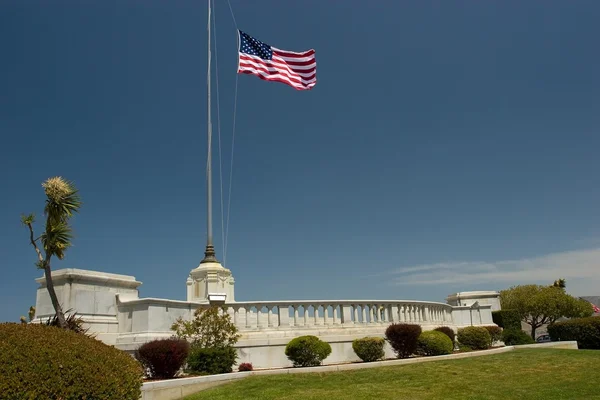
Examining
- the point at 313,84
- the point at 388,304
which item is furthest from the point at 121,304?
the point at 313,84

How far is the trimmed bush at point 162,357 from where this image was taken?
14.3 metres

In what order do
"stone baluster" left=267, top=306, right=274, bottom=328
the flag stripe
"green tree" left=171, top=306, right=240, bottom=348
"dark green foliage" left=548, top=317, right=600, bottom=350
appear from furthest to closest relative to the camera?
"dark green foliage" left=548, top=317, right=600, bottom=350 → the flag stripe → "stone baluster" left=267, top=306, right=274, bottom=328 → "green tree" left=171, top=306, right=240, bottom=348

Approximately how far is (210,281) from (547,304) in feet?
154

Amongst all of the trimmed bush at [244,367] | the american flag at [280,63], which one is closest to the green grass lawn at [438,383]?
the trimmed bush at [244,367]

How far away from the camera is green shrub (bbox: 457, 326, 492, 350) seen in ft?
74.5

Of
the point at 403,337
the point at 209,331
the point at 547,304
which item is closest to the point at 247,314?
the point at 209,331

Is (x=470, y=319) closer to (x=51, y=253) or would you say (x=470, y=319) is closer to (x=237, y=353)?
(x=237, y=353)

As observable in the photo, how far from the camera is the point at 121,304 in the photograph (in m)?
17.9

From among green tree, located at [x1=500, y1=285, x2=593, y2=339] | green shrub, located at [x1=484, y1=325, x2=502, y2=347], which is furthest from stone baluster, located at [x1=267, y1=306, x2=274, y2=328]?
green tree, located at [x1=500, y1=285, x2=593, y2=339]

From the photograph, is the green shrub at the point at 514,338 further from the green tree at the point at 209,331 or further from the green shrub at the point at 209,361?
the green shrub at the point at 209,361

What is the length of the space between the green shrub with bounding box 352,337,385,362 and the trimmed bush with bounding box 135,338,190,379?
268 inches

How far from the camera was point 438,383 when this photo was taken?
13891 mm

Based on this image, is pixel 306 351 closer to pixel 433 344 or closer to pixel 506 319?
pixel 433 344

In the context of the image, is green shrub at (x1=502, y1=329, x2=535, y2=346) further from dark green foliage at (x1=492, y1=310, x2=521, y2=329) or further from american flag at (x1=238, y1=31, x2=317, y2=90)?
american flag at (x1=238, y1=31, x2=317, y2=90)
